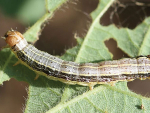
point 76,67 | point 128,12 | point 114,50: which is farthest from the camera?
point 128,12

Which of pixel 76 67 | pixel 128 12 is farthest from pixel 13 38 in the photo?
pixel 128 12

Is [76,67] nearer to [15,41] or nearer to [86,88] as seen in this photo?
[86,88]

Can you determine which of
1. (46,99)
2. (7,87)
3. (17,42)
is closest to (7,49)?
(17,42)

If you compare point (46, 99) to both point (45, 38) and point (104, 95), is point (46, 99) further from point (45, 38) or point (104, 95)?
point (45, 38)

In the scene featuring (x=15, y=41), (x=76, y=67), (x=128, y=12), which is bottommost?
(x=76, y=67)

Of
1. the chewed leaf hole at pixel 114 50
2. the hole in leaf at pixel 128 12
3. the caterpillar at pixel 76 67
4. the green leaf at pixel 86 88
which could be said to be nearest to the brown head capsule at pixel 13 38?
the caterpillar at pixel 76 67

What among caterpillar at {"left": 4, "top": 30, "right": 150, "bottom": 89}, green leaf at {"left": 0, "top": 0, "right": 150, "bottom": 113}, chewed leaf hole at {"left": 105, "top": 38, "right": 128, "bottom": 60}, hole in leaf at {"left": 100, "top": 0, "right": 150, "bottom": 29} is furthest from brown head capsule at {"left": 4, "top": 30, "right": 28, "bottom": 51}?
hole in leaf at {"left": 100, "top": 0, "right": 150, "bottom": 29}
